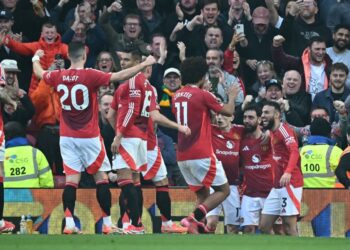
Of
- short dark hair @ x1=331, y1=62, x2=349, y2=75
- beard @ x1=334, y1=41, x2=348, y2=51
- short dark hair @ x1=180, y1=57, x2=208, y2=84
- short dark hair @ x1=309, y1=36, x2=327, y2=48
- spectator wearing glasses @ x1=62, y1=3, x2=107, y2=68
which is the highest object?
spectator wearing glasses @ x1=62, y1=3, x2=107, y2=68

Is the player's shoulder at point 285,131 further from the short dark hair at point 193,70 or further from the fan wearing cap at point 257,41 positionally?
the fan wearing cap at point 257,41

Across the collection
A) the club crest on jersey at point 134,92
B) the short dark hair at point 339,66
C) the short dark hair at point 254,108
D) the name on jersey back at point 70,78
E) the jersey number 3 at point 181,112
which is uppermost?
the short dark hair at point 339,66

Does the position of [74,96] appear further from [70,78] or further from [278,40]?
[278,40]

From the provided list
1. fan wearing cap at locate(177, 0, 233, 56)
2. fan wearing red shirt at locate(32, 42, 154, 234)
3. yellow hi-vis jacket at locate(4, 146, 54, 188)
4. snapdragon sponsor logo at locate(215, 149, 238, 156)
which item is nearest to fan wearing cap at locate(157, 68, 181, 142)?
fan wearing cap at locate(177, 0, 233, 56)

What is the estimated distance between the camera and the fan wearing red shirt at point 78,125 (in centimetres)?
1672

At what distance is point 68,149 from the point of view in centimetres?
1694

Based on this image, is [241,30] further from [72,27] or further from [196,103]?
[196,103]

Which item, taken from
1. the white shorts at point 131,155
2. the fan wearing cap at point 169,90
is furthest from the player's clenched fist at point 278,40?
the white shorts at point 131,155

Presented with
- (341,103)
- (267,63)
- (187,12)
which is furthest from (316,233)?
(187,12)

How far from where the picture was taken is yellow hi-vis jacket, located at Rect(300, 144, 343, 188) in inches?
762

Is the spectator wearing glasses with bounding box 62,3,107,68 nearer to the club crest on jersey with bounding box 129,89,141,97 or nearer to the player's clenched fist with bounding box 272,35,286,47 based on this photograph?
the player's clenched fist with bounding box 272,35,286,47

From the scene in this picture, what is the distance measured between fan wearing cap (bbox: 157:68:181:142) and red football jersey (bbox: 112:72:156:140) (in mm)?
3772

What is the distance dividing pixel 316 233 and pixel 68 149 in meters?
4.16

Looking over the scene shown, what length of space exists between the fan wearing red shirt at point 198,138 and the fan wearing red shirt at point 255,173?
1.65 m
